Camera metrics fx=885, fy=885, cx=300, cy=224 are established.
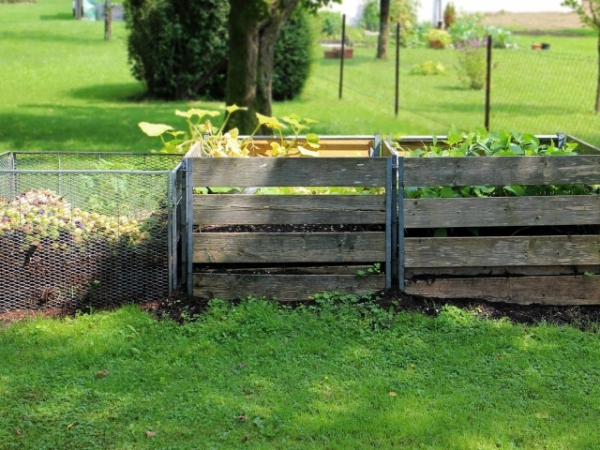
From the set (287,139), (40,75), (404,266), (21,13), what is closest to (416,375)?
(404,266)

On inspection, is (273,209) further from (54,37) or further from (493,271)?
(54,37)

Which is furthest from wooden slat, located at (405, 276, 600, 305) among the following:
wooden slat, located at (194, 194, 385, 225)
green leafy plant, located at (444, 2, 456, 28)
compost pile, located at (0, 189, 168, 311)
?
green leafy plant, located at (444, 2, 456, 28)

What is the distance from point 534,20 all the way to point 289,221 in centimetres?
4439

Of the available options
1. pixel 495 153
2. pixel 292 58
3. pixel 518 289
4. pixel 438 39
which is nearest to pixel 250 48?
pixel 495 153

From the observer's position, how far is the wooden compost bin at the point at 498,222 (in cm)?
581

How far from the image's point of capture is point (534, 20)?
1852 inches

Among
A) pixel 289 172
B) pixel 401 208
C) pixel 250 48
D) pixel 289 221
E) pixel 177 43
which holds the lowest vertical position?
pixel 289 221

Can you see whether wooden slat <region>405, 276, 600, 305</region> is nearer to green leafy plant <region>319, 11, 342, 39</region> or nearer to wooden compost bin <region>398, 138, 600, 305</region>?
wooden compost bin <region>398, 138, 600, 305</region>

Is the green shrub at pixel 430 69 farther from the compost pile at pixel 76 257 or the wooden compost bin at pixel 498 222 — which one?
the compost pile at pixel 76 257

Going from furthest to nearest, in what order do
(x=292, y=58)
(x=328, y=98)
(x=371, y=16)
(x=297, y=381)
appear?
(x=371, y=16) → (x=328, y=98) → (x=292, y=58) → (x=297, y=381)

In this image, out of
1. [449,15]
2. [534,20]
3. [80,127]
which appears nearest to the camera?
[80,127]

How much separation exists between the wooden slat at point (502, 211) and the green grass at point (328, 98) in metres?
7.01

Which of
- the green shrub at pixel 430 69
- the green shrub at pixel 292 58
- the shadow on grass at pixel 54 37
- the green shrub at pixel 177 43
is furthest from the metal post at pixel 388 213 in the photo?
the shadow on grass at pixel 54 37

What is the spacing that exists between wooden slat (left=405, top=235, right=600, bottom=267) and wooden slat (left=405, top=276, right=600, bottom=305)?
12 cm
